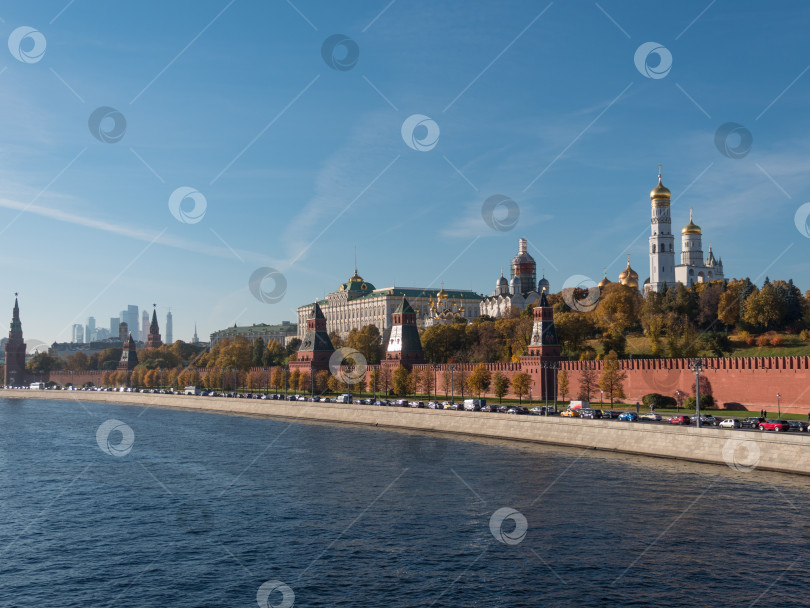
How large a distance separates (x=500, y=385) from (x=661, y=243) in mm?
49941

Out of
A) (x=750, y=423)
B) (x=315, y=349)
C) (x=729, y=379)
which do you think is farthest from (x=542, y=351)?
(x=315, y=349)

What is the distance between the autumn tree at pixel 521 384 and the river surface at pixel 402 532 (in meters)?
25.6

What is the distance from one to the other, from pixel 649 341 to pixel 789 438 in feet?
160

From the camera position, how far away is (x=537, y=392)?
2643 inches

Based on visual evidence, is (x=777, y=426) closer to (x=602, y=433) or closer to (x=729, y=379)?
(x=602, y=433)

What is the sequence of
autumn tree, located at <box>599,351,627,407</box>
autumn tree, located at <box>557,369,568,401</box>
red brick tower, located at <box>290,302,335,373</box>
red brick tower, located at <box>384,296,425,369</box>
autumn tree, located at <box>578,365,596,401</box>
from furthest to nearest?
1. red brick tower, located at <box>290,302,335,373</box>
2. red brick tower, located at <box>384,296,425,369</box>
3. autumn tree, located at <box>557,369,568,401</box>
4. autumn tree, located at <box>578,365,596,401</box>
5. autumn tree, located at <box>599,351,627,407</box>

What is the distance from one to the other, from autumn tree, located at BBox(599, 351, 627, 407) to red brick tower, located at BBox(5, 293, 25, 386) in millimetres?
121470

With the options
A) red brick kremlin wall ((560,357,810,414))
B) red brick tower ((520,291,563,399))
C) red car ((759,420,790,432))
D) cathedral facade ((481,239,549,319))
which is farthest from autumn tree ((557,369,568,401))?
cathedral facade ((481,239,549,319))

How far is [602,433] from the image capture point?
4150cm

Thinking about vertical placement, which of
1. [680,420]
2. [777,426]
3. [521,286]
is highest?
[521,286]

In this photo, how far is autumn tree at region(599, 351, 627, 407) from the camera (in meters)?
59.5

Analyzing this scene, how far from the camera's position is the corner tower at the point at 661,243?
108 meters

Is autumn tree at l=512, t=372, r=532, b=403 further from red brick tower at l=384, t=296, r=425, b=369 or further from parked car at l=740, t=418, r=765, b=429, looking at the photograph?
parked car at l=740, t=418, r=765, b=429

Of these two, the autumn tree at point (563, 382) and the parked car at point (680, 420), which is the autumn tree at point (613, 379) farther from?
the parked car at point (680, 420)
